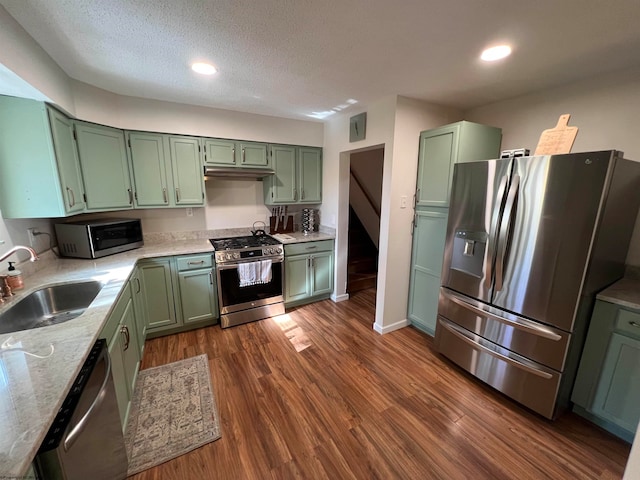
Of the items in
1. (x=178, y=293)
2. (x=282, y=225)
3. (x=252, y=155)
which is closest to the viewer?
(x=178, y=293)

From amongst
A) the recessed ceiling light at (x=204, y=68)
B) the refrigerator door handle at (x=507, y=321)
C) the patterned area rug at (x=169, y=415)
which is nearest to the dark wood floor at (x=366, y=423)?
the patterned area rug at (x=169, y=415)

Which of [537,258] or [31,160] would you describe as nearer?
[537,258]

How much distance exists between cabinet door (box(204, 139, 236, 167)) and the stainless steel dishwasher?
223 centimetres

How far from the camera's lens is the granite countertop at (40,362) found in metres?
0.71

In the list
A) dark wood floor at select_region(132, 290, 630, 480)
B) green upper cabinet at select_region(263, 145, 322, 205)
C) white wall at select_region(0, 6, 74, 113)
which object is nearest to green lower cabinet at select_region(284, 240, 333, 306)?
green upper cabinet at select_region(263, 145, 322, 205)

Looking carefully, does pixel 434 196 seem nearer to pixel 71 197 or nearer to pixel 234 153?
pixel 234 153

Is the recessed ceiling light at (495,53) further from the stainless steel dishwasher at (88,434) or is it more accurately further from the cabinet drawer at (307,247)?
the stainless steel dishwasher at (88,434)

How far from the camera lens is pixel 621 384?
1604 millimetres

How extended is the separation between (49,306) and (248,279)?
5.13 feet

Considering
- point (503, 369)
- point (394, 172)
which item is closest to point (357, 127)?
point (394, 172)

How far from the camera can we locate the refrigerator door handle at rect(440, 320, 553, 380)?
1755 mm

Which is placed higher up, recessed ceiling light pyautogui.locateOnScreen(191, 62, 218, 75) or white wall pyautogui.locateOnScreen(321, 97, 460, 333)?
recessed ceiling light pyautogui.locateOnScreen(191, 62, 218, 75)

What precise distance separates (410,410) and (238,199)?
294 cm

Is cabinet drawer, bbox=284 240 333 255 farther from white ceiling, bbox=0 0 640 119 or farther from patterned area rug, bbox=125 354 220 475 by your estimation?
white ceiling, bbox=0 0 640 119
